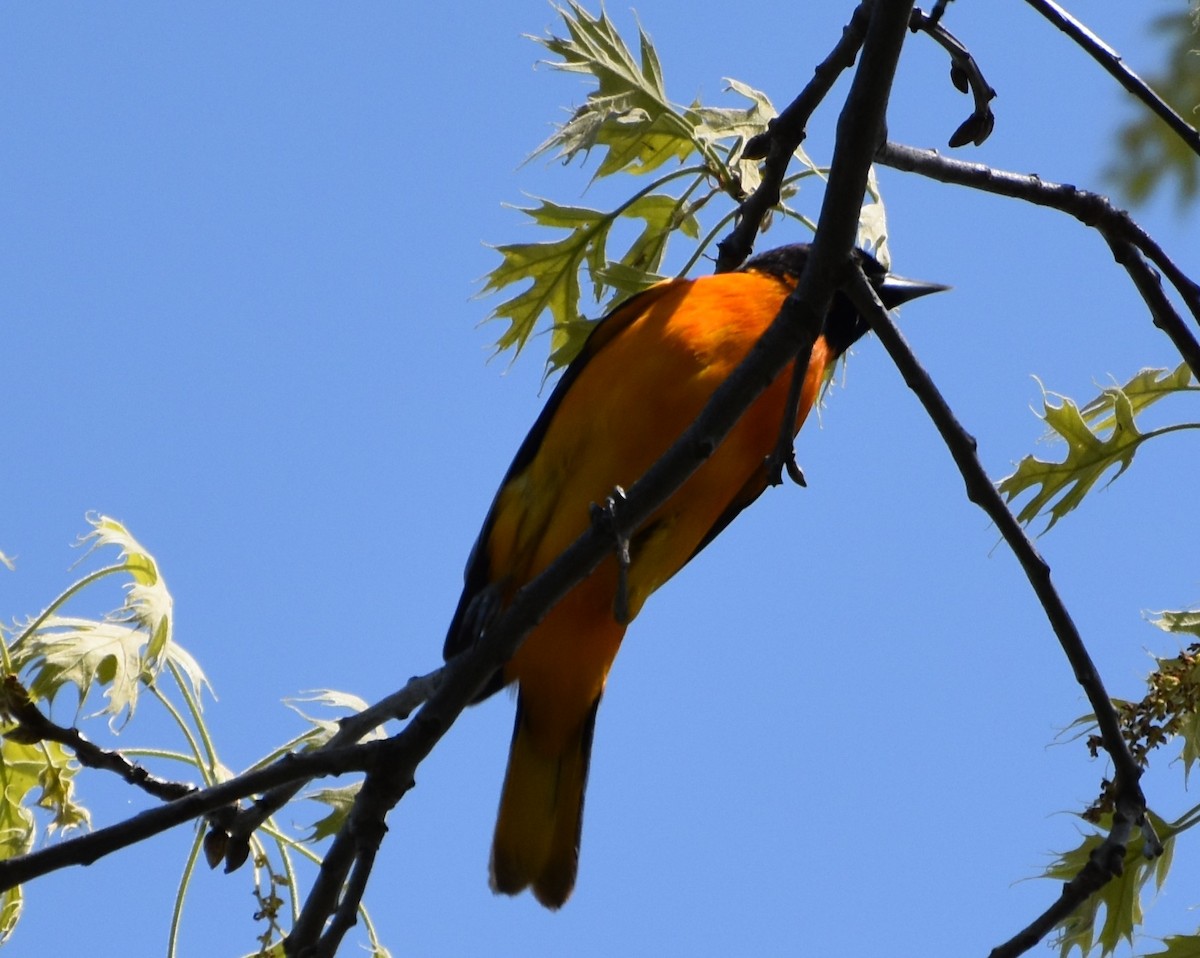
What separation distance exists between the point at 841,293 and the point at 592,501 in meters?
1.04

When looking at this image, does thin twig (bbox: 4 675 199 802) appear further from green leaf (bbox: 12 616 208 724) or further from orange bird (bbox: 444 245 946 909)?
orange bird (bbox: 444 245 946 909)

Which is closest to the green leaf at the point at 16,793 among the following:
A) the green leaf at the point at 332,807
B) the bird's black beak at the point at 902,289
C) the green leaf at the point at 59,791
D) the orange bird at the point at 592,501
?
the green leaf at the point at 59,791

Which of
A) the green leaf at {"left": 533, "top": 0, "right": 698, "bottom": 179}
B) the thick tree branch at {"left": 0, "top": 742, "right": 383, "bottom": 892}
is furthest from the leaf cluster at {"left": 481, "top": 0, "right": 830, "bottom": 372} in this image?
the thick tree branch at {"left": 0, "top": 742, "right": 383, "bottom": 892}

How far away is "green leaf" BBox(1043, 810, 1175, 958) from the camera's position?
2664mm

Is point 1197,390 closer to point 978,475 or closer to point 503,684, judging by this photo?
point 978,475

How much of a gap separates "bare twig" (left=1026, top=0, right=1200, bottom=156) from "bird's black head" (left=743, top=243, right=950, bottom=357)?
1.51 m

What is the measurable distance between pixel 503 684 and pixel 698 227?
1.23 m

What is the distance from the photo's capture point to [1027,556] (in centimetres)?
228

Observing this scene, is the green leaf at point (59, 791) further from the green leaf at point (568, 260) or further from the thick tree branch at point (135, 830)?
the green leaf at point (568, 260)

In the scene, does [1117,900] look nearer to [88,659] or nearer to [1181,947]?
[1181,947]

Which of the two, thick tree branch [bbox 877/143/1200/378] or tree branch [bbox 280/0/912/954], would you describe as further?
thick tree branch [bbox 877/143/1200/378]

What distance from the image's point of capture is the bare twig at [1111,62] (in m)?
2.39

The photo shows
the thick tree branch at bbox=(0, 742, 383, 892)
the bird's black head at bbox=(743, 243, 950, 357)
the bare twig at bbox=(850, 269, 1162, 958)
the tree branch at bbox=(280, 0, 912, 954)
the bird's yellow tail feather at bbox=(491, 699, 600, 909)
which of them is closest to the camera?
the thick tree branch at bbox=(0, 742, 383, 892)

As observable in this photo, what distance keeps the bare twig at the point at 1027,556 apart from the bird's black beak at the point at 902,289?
1989 mm
